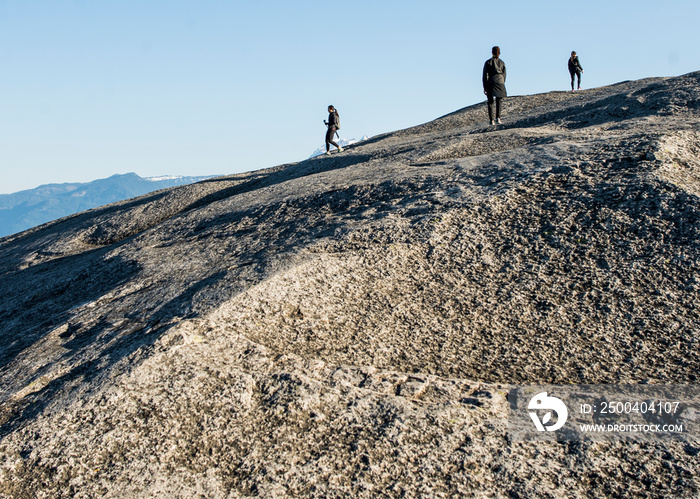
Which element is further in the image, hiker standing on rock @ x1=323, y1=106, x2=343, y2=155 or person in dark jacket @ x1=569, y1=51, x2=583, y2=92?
person in dark jacket @ x1=569, y1=51, x2=583, y2=92

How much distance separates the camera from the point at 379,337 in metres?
5.93

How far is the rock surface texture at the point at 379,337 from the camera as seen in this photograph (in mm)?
4227

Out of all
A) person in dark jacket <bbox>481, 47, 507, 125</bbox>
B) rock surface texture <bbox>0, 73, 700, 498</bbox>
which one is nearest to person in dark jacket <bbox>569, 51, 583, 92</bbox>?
person in dark jacket <bbox>481, 47, 507, 125</bbox>

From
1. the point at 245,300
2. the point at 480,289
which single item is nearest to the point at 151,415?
the point at 245,300

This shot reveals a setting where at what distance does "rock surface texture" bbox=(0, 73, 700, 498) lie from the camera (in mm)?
4227

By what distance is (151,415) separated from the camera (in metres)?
4.89

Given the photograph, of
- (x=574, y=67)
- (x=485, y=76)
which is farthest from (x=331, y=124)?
(x=574, y=67)

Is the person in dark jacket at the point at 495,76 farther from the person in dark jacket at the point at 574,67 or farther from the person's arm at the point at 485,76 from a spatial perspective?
the person in dark jacket at the point at 574,67

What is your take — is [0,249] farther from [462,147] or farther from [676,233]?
[676,233]

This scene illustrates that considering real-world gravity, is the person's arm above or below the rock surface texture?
above

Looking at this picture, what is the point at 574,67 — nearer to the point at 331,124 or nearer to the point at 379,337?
the point at 331,124

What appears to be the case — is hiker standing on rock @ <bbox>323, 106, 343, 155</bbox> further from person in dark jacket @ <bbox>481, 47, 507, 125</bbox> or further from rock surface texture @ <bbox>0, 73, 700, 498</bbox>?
rock surface texture @ <bbox>0, 73, 700, 498</bbox>

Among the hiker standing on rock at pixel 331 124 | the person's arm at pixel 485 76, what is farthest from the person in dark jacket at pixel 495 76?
the hiker standing on rock at pixel 331 124

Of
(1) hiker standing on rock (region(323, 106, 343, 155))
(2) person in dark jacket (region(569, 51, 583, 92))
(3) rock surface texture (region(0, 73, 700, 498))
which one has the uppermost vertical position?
(2) person in dark jacket (region(569, 51, 583, 92))
